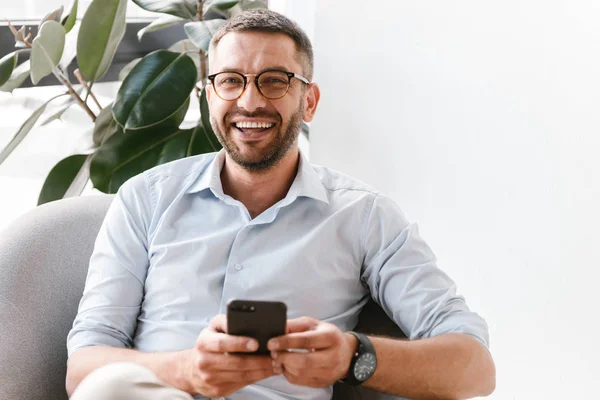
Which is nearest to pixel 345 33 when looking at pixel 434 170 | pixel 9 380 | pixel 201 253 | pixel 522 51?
pixel 434 170

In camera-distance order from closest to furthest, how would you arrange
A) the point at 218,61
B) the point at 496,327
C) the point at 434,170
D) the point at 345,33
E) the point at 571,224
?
the point at 218,61 < the point at 571,224 < the point at 496,327 < the point at 434,170 < the point at 345,33

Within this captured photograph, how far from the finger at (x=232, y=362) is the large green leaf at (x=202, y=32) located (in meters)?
1.06

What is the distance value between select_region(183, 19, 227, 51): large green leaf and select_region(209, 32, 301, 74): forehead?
0.41 meters

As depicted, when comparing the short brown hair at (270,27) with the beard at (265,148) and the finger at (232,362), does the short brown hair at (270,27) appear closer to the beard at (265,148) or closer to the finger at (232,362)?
the beard at (265,148)

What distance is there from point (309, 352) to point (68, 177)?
4.42 feet

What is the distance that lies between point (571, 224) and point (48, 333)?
4.05ft

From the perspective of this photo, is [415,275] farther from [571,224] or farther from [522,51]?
[522,51]

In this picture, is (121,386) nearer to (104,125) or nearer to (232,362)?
(232,362)

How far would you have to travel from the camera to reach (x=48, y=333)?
148cm

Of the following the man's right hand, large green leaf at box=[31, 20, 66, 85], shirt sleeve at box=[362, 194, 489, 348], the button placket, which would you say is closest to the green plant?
large green leaf at box=[31, 20, 66, 85]

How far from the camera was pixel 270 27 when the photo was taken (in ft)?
5.25

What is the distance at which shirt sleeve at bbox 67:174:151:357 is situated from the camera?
146 centimetres

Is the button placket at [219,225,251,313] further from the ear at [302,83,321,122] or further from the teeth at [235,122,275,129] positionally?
the ear at [302,83,321,122]

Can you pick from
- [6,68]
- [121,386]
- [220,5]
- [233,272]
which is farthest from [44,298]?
[220,5]
